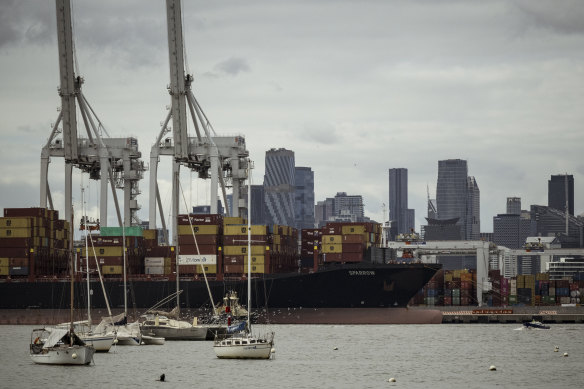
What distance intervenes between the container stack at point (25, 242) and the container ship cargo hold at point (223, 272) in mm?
103

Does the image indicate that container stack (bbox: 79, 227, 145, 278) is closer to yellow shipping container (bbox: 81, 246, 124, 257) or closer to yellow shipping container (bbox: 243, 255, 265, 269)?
yellow shipping container (bbox: 81, 246, 124, 257)

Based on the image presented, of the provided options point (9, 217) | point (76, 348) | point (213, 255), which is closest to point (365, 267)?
point (213, 255)

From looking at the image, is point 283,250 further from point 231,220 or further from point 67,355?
point 67,355

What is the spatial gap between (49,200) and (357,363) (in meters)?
66.1

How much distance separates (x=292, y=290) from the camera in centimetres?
11850

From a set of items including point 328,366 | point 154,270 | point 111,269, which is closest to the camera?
point 328,366

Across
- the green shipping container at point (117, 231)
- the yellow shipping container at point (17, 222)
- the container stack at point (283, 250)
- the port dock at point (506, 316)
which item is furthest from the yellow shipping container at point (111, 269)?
the port dock at point (506, 316)

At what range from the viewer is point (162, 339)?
8975 centimetres

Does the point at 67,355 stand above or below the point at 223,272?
below

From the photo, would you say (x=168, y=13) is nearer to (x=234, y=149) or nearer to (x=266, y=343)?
(x=234, y=149)

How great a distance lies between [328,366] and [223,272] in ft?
145

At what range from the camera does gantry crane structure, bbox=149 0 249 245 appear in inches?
4683

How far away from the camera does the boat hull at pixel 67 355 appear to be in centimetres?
6875

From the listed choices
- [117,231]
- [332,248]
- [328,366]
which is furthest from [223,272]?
[328,366]
